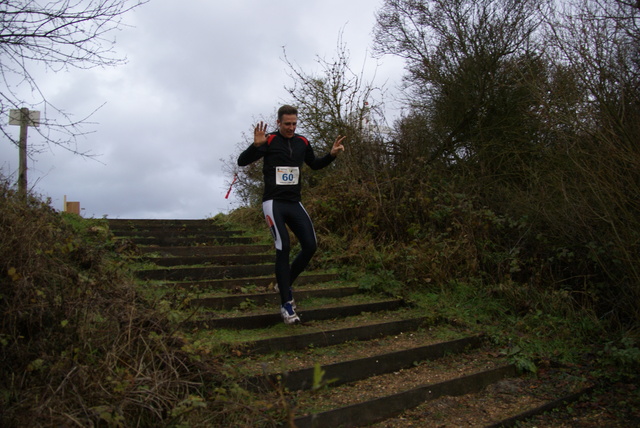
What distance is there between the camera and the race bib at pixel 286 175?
188 inches

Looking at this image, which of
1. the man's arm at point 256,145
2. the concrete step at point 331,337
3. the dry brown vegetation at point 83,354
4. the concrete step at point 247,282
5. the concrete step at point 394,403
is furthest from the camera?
the concrete step at point 247,282

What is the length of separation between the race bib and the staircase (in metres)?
1.37

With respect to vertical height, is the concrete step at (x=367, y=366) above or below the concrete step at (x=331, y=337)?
below

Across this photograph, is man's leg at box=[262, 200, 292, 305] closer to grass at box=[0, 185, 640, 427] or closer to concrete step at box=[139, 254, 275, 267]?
grass at box=[0, 185, 640, 427]

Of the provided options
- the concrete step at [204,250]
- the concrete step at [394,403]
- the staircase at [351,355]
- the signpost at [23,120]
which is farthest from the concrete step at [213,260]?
the concrete step at [394,403]

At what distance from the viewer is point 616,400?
4.24 meters

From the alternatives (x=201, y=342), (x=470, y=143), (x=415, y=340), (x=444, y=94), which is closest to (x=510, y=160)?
(x=470, y=143)

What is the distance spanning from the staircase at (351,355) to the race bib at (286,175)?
1.37m

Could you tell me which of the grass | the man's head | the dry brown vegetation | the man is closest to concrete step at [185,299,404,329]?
the grass

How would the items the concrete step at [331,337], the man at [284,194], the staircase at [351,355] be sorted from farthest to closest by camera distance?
the man at [284,194] → the concrete step at [331,337] → the staircase at [351,355]

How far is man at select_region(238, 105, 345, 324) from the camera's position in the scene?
470 cm

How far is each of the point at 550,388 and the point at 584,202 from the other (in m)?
2.41

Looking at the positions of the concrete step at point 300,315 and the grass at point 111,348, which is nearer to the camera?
the grass at point 111,348

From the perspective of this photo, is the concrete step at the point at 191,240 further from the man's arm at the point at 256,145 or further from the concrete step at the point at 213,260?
the man's arm at the point at 256,145
